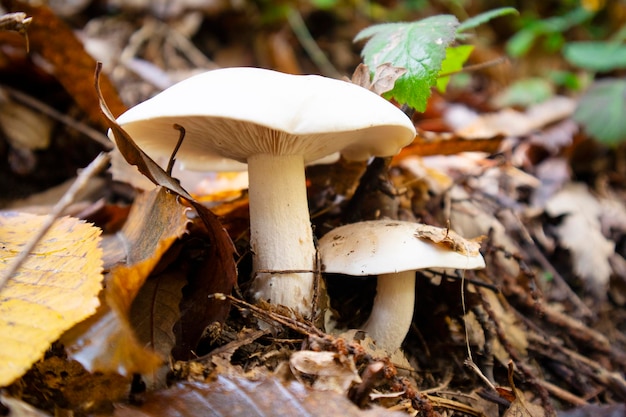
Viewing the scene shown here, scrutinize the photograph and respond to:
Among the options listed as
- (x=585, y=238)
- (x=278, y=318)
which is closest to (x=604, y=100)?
(x=585, y=238)

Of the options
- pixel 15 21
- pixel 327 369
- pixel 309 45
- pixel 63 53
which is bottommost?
pixel 327 369

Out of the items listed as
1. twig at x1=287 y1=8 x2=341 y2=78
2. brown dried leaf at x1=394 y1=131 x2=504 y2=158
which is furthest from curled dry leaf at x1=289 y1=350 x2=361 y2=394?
twig at x1=287 y1=8 x2=341 y2=78

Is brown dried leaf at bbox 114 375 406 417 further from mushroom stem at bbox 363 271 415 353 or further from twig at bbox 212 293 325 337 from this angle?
mushroom stem at bbox 363 271 415 353

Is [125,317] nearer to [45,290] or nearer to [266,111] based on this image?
[45,290]

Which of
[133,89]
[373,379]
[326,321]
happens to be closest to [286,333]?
[326,321]

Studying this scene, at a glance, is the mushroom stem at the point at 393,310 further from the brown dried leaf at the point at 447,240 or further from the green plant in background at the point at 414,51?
the green plant in background at the point at 414,51

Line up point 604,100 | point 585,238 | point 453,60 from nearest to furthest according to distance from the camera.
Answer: point 453,60
point 585,238
point 604,100
